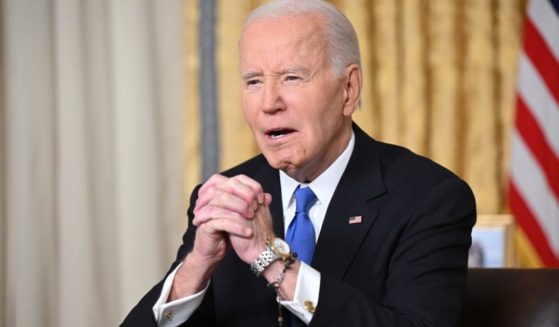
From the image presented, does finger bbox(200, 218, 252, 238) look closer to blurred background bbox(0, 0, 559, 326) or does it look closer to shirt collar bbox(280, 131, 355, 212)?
shirt collar bbox(280, 131, 355, 212)

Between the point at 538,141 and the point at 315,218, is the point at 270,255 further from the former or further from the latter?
the point at 538,141

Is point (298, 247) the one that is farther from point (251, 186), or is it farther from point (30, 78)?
point (30, 78)

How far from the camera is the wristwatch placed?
69.9 inches

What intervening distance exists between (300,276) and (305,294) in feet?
0.13

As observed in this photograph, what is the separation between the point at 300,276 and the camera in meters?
1.78

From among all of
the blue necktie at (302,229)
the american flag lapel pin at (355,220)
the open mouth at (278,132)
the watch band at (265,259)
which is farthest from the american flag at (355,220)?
the watch band at (265,259)

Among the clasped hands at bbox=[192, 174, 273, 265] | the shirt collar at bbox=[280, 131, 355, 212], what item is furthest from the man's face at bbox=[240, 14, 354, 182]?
the clasped hands at bbox=[192, 174, 273, 265]

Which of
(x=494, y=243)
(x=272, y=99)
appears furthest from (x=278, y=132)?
(x=494, y=243)

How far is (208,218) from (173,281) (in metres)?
0.24

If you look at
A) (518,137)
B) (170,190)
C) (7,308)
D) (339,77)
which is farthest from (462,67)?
(7,308)

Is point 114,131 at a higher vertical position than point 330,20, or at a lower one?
lower

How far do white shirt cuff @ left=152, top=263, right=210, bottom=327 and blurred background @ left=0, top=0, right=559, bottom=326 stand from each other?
6.92ft

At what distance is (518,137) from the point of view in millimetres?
3887

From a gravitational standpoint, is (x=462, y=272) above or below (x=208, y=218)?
below
